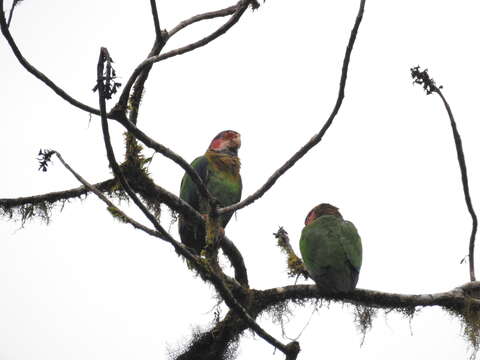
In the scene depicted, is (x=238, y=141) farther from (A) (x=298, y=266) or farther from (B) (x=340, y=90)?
(B) (x=340, y=90)

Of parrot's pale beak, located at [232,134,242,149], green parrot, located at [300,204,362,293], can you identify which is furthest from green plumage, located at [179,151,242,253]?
green parrot, located at [300,204,362,293]

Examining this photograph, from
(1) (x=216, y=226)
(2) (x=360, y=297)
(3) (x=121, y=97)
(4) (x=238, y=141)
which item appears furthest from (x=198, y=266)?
(4) (x=238, y=141)

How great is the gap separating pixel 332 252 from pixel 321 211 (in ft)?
3.16

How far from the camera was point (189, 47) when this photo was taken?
3.28 meters

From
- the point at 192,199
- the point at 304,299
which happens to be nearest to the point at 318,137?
the point at 304,299

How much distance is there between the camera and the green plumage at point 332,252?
14.8 feet

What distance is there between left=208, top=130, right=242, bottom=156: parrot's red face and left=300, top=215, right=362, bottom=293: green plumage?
4.83 ft

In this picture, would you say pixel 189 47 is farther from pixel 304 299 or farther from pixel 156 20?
pixel 304 299

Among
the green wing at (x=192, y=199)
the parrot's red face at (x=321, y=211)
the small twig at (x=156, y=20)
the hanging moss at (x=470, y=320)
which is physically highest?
the green wing at (x=192, y=199)

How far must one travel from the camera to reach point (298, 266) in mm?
4949

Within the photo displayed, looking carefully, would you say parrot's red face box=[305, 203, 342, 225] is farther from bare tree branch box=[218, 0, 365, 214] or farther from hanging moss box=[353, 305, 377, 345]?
bare tree branch box=[218, 0, 365, 214]

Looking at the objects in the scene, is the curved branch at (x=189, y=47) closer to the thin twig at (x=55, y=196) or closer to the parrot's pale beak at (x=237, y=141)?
the thin twig at (x=55, y=196)

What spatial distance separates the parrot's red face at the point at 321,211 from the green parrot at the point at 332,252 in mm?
123

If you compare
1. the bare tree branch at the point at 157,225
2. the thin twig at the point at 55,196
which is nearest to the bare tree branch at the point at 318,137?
the bare tree branch at the point at 157,225
